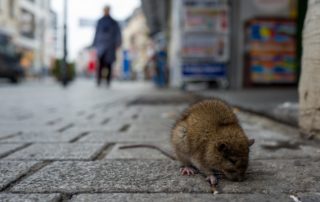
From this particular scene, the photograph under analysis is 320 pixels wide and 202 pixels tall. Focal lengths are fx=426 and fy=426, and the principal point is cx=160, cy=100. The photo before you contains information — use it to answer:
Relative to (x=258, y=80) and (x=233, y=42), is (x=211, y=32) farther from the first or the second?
(x=258, y=80)

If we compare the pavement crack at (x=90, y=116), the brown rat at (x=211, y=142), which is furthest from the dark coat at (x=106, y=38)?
the brown rat at (x=211, y=142)

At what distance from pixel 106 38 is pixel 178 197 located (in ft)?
36.7

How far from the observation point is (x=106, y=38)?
12453mm

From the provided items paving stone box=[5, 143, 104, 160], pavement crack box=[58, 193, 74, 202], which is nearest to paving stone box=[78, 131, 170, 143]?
paving stone box=[5, 143, 104, 160]

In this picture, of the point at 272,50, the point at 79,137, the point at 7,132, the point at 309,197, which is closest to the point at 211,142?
the point at 309,197

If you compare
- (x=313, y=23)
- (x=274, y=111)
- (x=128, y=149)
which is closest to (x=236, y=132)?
(x=128, y=149)

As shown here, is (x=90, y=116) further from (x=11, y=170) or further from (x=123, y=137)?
A: (x=11, y=170)

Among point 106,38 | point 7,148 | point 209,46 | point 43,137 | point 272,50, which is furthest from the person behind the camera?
point 106,38

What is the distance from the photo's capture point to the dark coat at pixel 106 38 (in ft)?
40.8

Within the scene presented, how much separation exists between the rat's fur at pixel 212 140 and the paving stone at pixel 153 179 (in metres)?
0.07

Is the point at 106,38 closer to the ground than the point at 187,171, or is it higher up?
higher up

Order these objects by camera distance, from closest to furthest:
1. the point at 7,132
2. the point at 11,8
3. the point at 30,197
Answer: the point at 30,197
the point at 7,132
the point at 11,8

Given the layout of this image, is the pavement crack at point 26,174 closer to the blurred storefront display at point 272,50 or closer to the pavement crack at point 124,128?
the pavement crack at point 124,128

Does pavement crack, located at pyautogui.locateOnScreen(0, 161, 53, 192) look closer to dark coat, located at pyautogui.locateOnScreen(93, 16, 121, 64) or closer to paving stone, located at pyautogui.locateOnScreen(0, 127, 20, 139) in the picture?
paving stone, located at pyautogui.locateOnScreen(0, 127, 20, 139)
